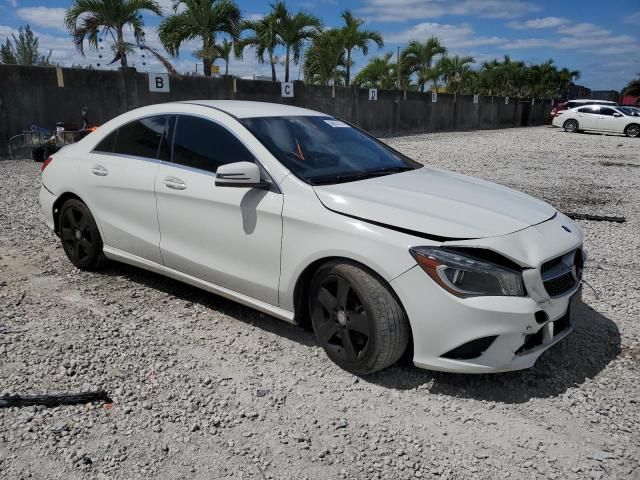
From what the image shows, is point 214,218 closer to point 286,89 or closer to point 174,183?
point 174,183

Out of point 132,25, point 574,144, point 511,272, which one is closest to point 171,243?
point 511,272

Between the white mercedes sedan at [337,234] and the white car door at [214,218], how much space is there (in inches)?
0.4

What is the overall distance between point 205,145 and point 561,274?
8.24 ft

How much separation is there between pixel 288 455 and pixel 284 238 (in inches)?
50.6

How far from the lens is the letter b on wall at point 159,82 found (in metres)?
15.6

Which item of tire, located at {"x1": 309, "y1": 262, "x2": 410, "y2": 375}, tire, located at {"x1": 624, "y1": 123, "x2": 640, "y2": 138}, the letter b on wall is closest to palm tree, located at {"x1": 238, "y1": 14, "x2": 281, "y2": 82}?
the letter b on wall

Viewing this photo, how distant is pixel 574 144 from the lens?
21.2 m

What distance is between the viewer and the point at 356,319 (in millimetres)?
3182

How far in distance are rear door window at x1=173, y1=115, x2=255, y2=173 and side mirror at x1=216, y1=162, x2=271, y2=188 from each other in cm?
25

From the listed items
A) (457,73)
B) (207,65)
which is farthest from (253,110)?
(457,73)

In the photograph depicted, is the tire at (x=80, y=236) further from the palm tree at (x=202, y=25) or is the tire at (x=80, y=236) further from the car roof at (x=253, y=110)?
the palm tree at (x=202, y=25)

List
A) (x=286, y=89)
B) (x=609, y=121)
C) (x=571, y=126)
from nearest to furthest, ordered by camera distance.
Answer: (x=286, y=89) < (x=609, y=121) < (x=571, y=126)

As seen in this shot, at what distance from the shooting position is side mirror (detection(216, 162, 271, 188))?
11.1ft

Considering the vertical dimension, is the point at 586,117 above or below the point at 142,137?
below
